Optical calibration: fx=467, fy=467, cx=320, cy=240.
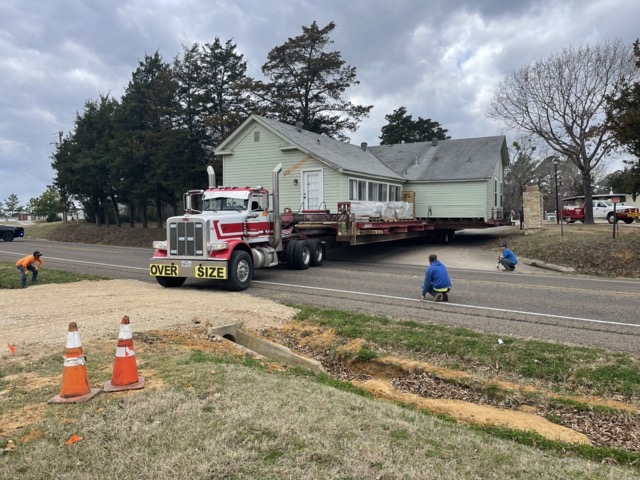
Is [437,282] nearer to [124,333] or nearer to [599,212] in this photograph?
[124,333]

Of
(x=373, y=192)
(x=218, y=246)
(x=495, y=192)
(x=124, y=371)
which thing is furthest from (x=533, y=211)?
(x=124, y=371)

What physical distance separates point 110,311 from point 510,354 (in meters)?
7.32

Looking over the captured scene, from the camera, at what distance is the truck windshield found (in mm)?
14445

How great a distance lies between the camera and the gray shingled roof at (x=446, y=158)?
28.5 metres

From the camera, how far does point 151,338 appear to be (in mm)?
7227

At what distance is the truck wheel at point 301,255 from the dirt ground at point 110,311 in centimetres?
475

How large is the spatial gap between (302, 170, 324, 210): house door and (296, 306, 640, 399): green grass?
15.5 m

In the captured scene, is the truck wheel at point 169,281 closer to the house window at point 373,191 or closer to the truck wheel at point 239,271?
the truck wheel at point 239,271

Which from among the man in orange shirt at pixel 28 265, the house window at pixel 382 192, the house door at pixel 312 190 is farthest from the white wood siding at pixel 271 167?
the man in orange shirt at pixel 28 265

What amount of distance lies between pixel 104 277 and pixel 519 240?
1959 cm

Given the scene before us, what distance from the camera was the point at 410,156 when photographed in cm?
3216

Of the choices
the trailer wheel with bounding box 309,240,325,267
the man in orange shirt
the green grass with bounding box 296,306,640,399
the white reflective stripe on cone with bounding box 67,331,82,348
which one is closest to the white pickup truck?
the trailer wheel with bounding box 309,240,325,267

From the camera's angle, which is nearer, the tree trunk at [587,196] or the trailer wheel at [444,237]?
the trailer wheel at [444,237]

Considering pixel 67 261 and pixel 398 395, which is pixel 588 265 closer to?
pixel 398 395
